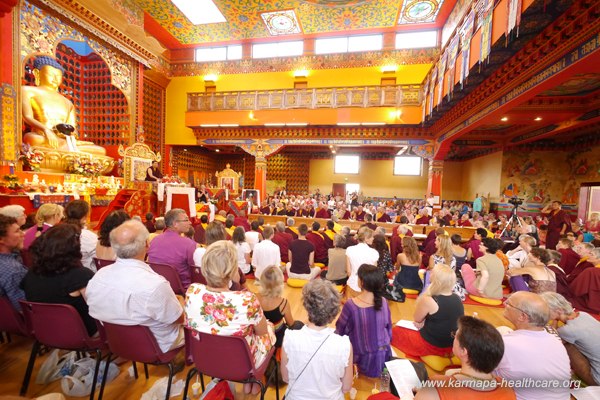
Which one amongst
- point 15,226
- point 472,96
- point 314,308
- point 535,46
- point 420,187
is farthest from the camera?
point 420,187

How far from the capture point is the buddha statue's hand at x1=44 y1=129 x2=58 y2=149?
8452mm

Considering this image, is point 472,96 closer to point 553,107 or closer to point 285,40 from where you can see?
point 553,107

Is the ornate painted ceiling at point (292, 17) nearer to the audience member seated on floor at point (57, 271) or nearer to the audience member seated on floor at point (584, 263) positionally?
the audience member seated on floor at point (584, 263)

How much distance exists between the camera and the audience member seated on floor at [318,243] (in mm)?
5609

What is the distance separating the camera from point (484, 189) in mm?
14164

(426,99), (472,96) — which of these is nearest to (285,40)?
(426,99)

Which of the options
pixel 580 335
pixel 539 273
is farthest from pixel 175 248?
pixel 539 273

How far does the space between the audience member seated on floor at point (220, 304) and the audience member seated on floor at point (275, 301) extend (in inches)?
17.7

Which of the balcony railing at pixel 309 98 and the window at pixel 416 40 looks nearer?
the balcony railing at pixel 309 98

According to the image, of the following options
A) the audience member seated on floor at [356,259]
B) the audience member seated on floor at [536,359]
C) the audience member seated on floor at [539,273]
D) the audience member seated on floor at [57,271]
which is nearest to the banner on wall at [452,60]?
the audience member seated on floor at [539,273]

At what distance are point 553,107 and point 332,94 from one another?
823 cm

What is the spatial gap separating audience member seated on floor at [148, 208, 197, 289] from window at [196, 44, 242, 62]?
49.7 ft

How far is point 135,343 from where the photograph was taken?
1.78 meters

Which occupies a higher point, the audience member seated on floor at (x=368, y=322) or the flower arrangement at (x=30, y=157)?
the flower arrangement at (x=30, y=157)
